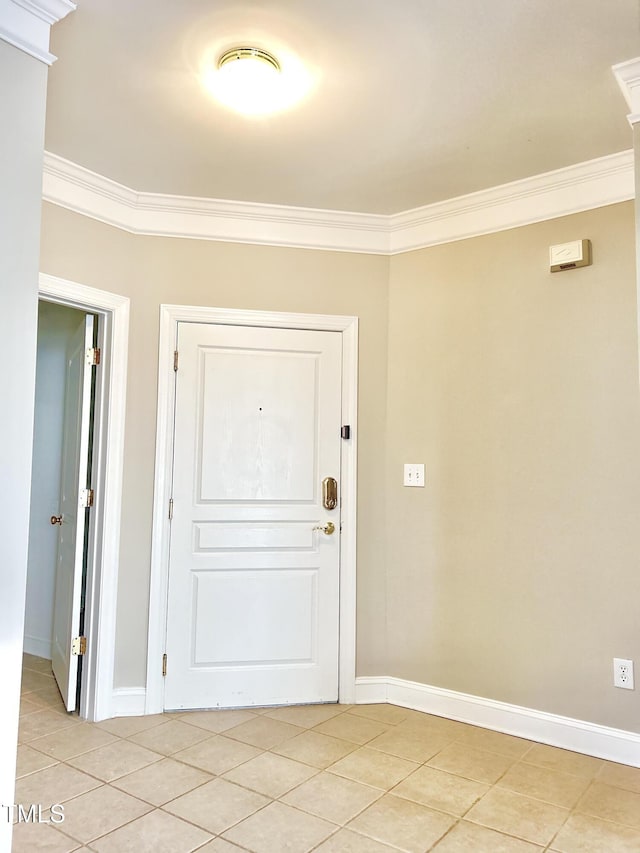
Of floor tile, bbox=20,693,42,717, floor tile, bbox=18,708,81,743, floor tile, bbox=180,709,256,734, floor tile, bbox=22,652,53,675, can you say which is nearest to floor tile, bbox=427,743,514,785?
floor tile, bbox=180,709,256,734

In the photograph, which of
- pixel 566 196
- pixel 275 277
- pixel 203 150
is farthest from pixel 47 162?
pixel 566 196

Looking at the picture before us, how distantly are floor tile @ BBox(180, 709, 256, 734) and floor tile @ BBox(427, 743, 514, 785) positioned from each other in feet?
3.01

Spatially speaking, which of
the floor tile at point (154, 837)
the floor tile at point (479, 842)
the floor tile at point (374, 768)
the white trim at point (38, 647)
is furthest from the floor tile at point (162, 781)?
the white trim at point (38, 647)

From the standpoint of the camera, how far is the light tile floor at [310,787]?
77.0 inches

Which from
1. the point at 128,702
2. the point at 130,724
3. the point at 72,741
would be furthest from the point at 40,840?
the point at 128,702

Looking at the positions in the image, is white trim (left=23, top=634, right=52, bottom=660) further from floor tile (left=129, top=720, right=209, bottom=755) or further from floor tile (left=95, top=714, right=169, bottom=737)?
floor tile (left=129, top=720, right=209, bottom=755)

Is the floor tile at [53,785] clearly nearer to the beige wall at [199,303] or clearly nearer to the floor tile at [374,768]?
the beige wall at [199,303]

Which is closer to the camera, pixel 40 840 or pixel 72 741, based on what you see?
pixel 40 840

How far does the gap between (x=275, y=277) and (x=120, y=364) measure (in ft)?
2.99

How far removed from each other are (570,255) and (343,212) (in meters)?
1.16

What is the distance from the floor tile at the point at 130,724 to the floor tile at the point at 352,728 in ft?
2.47

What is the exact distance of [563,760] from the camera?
253 cm

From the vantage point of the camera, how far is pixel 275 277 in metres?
3.22

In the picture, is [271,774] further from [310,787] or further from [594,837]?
[594,837]
